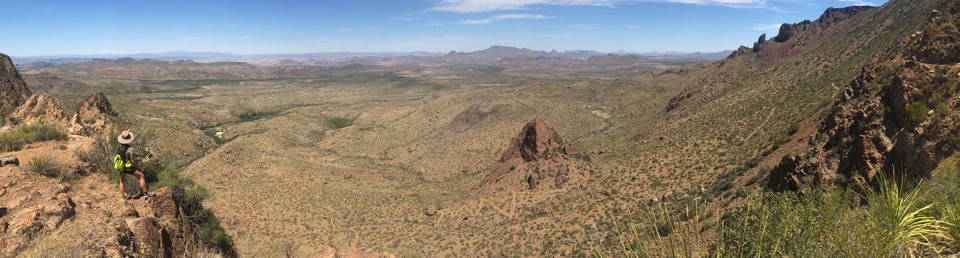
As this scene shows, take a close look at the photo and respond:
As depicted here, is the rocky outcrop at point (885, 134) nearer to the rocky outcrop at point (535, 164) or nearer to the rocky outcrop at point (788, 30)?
the rocky outcrop at point (535, 164)

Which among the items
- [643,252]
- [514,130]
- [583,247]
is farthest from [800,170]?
[514,130]

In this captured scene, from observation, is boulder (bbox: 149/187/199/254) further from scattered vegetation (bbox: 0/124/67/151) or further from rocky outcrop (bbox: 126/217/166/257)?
scattered vegetation (bbox: 0/124/67/151)

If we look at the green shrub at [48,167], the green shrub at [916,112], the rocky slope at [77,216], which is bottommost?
the rocky slope at [77,216]

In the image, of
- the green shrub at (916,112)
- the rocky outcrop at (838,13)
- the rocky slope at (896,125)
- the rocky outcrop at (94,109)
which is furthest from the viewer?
the rocky outcrop at (838,13)

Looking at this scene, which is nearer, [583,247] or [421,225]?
[583,247]

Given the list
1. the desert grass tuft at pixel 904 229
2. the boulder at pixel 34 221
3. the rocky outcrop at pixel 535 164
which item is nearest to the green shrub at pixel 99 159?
the boulder at pixel 34 221

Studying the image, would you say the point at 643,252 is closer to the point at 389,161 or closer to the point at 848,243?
the point at 848,243

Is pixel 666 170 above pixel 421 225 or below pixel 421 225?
above
